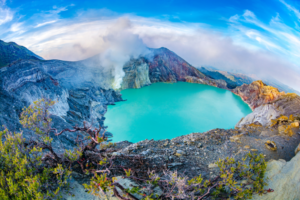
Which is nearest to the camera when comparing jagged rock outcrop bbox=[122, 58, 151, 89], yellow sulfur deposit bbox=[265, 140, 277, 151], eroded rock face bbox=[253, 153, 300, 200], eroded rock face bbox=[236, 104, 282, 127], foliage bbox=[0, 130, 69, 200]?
foliage bbox=[0, 130, 69, 200]

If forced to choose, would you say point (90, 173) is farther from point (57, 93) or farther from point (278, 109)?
point (278, 109)

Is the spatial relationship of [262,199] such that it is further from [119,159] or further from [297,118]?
[297,118]

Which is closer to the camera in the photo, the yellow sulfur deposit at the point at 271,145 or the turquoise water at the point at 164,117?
the yellow sulfur deposit at the point at 271,145

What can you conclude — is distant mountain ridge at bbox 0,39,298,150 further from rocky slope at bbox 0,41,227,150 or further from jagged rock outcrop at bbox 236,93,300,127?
jagged rock outcrop at bbox 236,93,300,127

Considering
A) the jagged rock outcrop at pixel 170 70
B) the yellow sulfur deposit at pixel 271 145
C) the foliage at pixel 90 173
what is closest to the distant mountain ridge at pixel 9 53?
the jagged rock outcrop at pixel 170 70

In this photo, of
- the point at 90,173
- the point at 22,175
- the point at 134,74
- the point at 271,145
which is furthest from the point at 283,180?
the point at 134,74

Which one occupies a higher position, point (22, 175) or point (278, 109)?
point (278, 109)

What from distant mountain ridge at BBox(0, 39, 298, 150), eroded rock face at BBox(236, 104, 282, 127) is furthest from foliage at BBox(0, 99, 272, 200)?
eroded rock face at BBox(236, 104, 282, 127)

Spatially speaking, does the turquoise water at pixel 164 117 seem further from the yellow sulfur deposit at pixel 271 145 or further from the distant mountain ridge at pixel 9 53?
the distant mountain ridge at pixel 9 53
